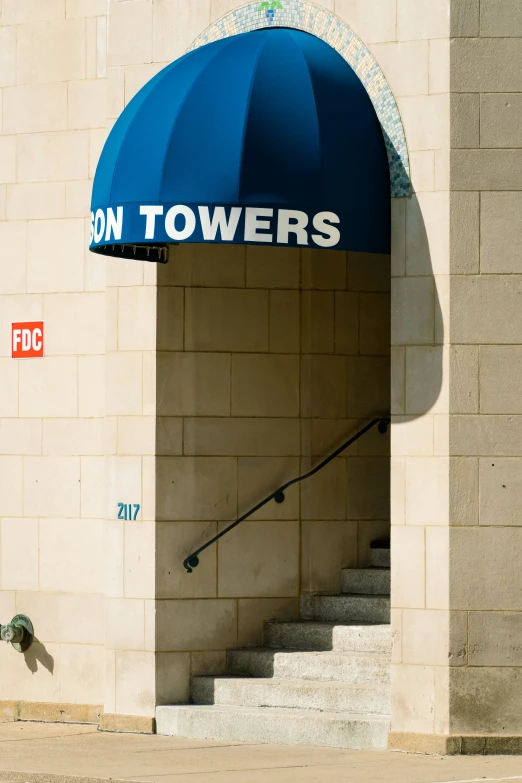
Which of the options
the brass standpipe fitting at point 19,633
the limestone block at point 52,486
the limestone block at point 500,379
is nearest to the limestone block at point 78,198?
the limestone block at point 52,486

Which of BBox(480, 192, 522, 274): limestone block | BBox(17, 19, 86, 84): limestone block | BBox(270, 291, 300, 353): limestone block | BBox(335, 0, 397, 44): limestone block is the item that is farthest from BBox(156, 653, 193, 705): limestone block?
BBox(335, 0, 397, 44): limestone block

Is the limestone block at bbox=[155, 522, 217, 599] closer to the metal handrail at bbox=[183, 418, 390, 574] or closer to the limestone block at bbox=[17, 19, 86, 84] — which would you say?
the metal handrail at bbox=[183, 418, 390, 574]

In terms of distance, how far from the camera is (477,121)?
11719mm

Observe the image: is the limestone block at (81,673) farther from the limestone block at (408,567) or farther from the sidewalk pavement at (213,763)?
the limestone block at (408,567)

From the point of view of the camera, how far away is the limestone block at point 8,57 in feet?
45.7

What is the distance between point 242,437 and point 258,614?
1.48 meters

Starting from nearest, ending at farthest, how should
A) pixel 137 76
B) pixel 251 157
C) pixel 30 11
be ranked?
pixel 251 157 → pixel 137 76 → pixel 30 11

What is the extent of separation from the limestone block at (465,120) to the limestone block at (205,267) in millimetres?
2451

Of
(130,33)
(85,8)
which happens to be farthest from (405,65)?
(85,8)

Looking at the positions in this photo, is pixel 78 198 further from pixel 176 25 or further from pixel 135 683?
pixel 135 683

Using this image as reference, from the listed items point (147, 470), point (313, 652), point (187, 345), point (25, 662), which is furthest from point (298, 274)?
point (25, 662)

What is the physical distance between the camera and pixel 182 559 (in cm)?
1295

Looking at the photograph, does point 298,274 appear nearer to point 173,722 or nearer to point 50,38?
point 50,38

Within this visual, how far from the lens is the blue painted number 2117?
12906 mm
